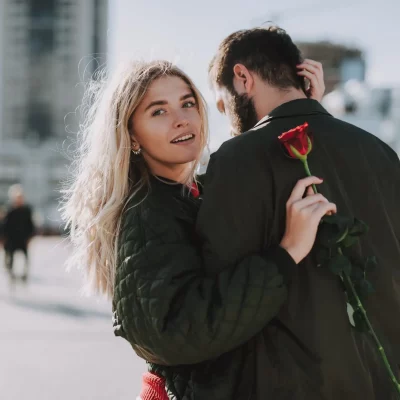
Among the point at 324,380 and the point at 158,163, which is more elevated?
the point at 158,163

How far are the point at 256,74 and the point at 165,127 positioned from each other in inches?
14.5

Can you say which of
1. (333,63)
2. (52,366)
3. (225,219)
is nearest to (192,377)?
(225,219)

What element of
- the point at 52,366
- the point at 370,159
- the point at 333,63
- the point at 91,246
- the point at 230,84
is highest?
the point at 230,84

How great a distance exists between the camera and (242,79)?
243 centimetres

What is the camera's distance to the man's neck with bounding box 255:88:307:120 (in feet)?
7.77

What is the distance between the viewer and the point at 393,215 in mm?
2230

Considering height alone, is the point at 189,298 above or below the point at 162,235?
below

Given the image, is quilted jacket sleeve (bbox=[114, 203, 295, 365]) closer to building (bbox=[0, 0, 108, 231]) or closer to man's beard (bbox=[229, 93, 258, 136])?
man's beard (bbox=[229, 93, 258, 136])

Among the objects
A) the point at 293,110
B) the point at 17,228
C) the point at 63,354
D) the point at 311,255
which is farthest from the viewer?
the point at 17,228

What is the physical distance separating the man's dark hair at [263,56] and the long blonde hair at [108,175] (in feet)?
0.76

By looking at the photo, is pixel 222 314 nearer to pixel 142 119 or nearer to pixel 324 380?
pixel 324 380

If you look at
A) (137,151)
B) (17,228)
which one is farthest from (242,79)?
(17,228)

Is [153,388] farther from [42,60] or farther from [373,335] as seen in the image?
[42,60]

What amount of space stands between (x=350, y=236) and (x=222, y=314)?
0.41 m
